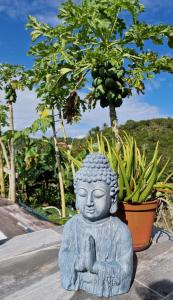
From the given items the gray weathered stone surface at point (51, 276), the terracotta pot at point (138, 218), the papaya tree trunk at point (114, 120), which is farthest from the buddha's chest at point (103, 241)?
the papaya tree trunk at point (114, 120)

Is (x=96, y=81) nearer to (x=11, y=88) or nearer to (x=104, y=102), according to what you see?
(x=104, y=102)

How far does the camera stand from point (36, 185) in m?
5.74

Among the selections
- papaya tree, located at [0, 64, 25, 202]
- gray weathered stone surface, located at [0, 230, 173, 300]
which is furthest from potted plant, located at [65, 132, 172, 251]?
papaya tree, located at [0, 64, 25, 202]

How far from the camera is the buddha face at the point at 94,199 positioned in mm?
1738

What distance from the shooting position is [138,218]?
2252 millimetres

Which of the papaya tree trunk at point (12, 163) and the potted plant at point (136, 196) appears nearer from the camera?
the potted plant at point (136, 196)

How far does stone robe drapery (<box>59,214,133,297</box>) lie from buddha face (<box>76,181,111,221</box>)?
94mm

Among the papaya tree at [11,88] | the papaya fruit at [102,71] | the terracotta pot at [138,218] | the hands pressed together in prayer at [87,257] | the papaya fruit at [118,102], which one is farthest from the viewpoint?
the papaya tree at [11,88]

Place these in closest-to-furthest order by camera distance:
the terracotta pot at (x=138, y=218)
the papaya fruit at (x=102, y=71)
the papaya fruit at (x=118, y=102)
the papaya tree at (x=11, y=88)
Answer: the terracotta pot at (x=138, y=218) → the papaya fruit at (x=102, y=71) → the papaya fruit at (x=118, y=102) → the papaya tree at (x=11, y=88)

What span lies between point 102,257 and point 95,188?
421 mm

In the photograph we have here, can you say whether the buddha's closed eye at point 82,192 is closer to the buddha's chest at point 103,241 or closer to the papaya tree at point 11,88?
the buddha's chest at point 103,241

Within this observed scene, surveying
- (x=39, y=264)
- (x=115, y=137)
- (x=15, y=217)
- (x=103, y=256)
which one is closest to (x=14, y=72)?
(x=15, y=217)

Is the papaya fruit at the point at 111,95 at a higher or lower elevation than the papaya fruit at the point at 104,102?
higher

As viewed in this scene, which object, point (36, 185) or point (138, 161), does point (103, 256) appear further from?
point (36, 185)
